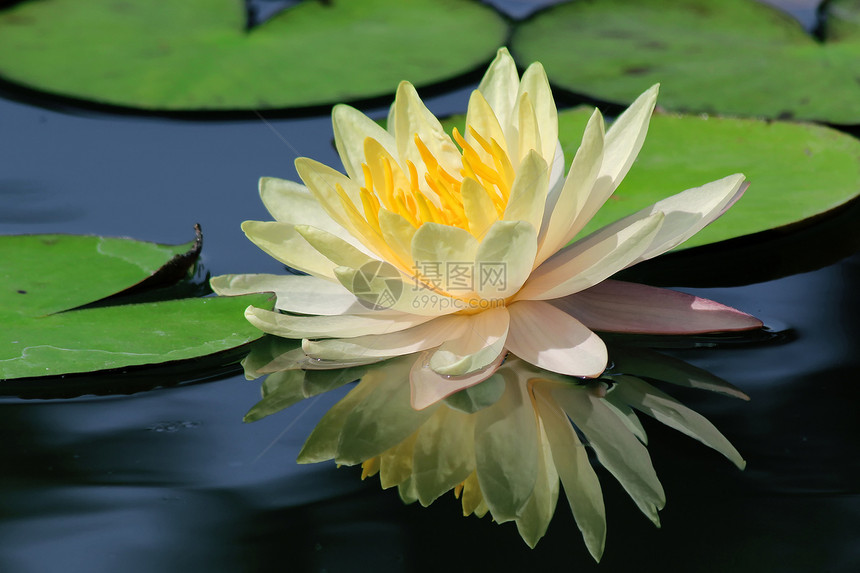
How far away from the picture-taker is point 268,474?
4.39 feet

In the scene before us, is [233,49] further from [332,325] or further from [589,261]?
[589,261]

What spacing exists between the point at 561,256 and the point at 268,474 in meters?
0.70

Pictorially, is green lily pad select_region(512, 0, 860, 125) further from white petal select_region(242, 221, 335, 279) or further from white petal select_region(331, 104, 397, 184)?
white petal select_region(242, 221, 335, 279)

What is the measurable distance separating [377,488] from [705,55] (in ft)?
7.37

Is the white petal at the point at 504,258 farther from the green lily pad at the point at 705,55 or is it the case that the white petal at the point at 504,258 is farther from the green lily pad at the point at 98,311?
the green lily pad at the point at 705,55

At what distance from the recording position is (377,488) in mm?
1297

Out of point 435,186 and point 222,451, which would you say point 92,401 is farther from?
point 435,186

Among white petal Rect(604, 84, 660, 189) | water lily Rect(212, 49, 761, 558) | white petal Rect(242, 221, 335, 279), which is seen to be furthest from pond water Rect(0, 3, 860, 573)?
white petal Rect(604, 84, 660, 189)

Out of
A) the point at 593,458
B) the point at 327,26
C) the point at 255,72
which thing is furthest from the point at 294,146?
the point at 593,458

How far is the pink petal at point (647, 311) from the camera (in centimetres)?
153

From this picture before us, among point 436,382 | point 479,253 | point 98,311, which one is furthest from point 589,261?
point 98,311

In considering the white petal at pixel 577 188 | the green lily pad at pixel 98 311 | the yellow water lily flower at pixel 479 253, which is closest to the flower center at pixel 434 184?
the yellow water lily flower at pixel 479 253

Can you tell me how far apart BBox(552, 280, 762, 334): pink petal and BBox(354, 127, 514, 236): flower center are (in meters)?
0.27

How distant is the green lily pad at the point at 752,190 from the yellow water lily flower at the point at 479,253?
0.31 metres
